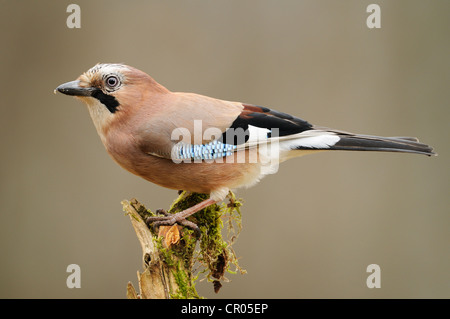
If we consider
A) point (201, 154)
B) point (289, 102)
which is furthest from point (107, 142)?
A: point (289, 102)

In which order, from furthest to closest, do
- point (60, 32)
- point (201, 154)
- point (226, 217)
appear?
point (60, 32)
point (226, 217)
point (201, 154)

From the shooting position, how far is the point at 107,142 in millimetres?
3512

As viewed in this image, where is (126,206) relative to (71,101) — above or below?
below

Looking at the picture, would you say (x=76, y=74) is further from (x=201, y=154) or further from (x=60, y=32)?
(x=201, y=154)

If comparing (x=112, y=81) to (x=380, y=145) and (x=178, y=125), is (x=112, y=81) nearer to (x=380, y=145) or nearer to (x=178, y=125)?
(x=178, y=125)

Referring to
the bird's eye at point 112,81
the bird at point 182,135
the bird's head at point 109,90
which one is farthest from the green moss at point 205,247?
the bird's eye at point 112,81

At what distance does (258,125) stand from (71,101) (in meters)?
3.38

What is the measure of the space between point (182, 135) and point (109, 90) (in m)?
0.62

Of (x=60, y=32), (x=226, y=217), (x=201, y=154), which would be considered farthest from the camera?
(x=60, y=32)

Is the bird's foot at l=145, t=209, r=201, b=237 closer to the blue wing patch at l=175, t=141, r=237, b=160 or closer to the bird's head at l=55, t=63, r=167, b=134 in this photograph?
Answer: the blue wing patch at l=175, t=141, r=237, b=160

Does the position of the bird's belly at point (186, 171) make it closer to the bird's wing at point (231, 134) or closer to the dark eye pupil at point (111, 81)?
the bird's wing at point (231, 134)

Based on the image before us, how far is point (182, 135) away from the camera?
11.1 feet

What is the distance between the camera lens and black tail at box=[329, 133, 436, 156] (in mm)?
3457

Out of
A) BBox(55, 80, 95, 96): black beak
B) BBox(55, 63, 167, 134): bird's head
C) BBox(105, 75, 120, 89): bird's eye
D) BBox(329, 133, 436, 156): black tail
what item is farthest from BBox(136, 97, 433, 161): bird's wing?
BBox(55, 80, 95, 96): black beak
